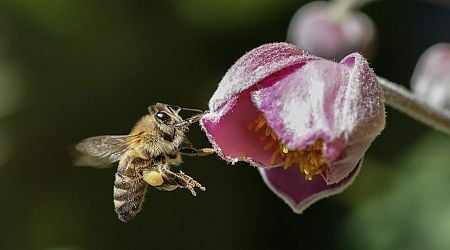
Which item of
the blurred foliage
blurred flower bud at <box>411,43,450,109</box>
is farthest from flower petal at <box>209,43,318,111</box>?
the blurred foliage

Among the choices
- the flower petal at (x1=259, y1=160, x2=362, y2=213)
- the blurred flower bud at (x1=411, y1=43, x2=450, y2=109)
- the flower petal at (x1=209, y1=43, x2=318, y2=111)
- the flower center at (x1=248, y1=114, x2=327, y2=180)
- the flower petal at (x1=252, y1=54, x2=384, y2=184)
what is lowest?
the blurred flower bud at (x1=411, y1=43, x2=450, y2=109)

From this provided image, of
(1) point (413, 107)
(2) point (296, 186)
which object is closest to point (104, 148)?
(2) point (296, 186)

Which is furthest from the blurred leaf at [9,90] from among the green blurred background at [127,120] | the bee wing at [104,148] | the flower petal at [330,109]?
the flower petal at [330,109]

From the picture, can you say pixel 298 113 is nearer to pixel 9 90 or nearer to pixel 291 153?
pixel 291 153

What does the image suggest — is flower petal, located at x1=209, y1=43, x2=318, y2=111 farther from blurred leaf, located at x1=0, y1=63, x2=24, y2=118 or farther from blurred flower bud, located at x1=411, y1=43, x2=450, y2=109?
blurred leaf, located at x1=0, y1=63, x2=24, y2=118

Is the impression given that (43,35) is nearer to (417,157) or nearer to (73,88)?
(73,88)

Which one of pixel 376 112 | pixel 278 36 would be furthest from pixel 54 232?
pixel 376 112
